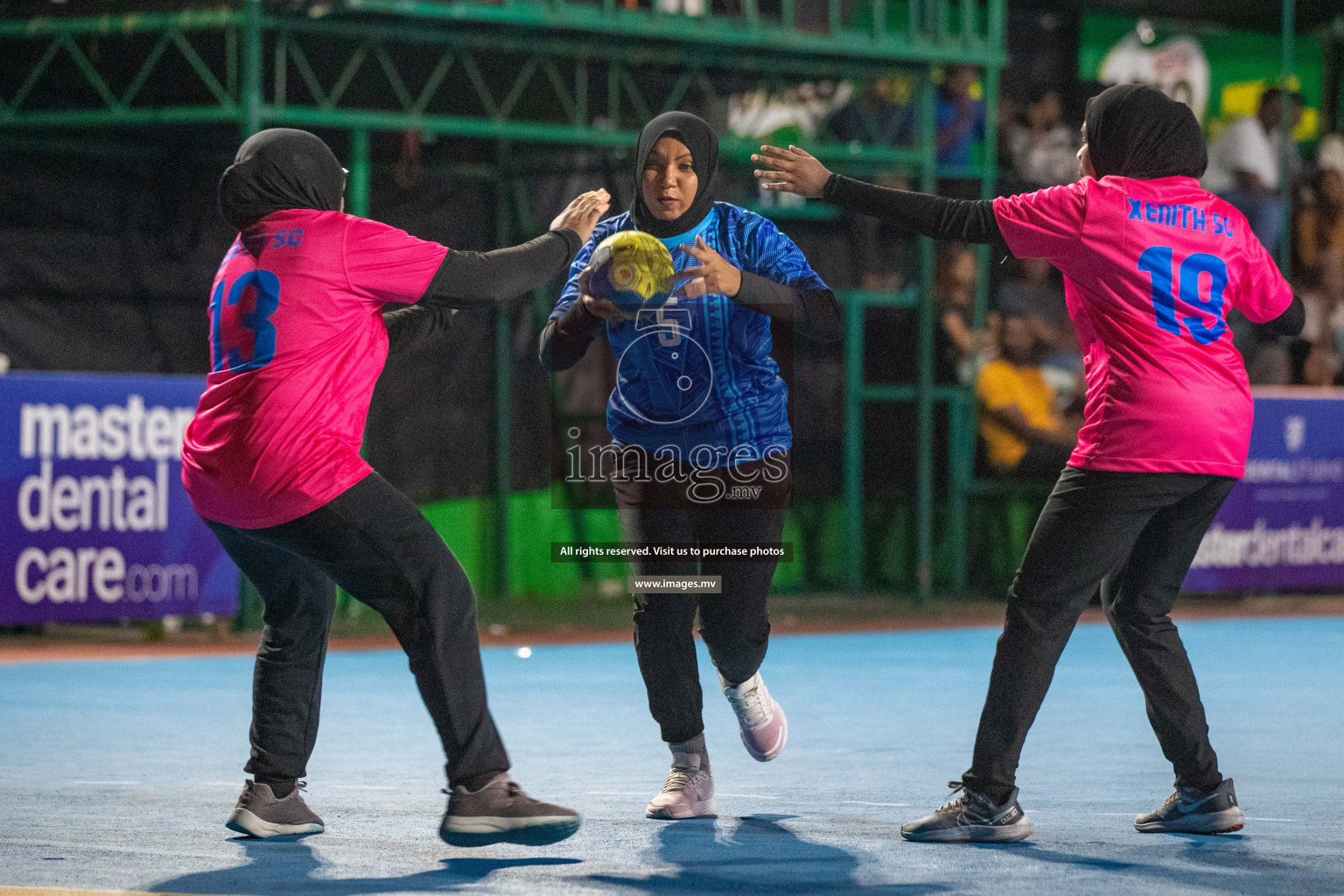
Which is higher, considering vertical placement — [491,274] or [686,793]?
[491,274]

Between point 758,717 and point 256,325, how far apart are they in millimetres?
2136

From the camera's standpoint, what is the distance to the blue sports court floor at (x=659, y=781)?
16.1 ft

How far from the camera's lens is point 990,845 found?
5332 millimetres

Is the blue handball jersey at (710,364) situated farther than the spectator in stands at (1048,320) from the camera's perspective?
No

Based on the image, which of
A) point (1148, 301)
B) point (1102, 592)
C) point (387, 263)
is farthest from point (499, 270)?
point (1102, 592)

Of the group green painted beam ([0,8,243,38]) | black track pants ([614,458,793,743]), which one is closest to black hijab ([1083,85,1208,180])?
black track pants ([614,458,793,743])

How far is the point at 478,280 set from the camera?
17.2 ft

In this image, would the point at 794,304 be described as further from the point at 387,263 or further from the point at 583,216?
the point at 387,263

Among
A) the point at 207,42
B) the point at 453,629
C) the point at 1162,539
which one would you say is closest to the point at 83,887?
the point at 453,629

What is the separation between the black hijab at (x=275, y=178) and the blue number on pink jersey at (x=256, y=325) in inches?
7.4

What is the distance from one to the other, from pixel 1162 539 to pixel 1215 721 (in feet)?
10.1

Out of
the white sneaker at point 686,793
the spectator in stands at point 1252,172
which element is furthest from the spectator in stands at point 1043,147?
the white sneaker at point 686,793

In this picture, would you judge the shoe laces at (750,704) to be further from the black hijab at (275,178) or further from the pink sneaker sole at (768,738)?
the black hijab at (275,178)

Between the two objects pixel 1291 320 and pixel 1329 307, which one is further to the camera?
pixel 1329 307
